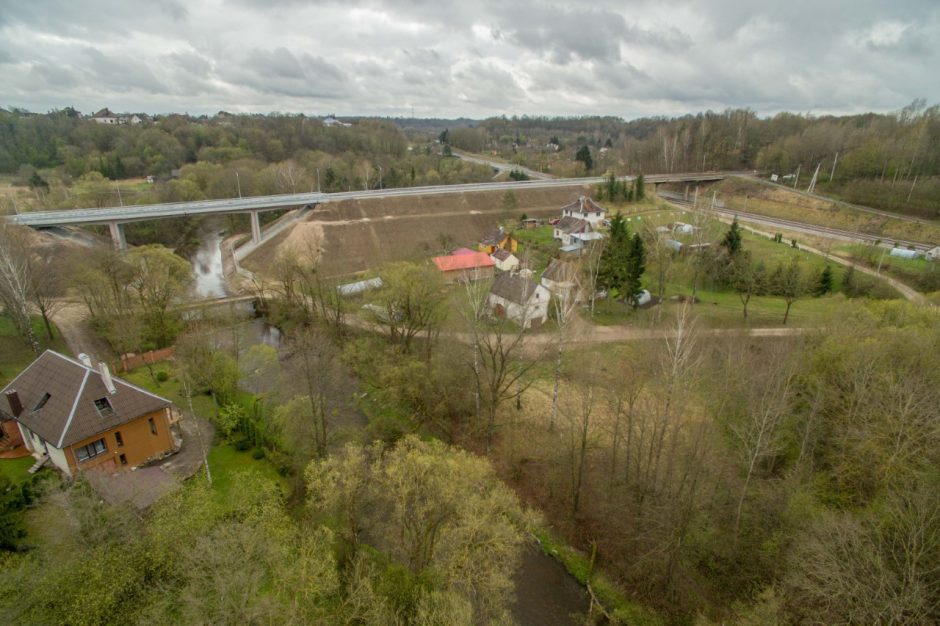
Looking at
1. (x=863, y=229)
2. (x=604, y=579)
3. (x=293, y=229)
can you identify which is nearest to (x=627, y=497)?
(x=604, y=579)

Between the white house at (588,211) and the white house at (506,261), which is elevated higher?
the white house at (588,211)

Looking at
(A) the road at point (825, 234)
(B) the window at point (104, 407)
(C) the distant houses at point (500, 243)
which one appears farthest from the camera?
(C) the distant houses at point (500, 243)

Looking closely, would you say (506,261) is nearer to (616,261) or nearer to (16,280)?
(616,261)

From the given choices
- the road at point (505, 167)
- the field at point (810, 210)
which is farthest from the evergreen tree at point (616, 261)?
the road at point (505, 167)

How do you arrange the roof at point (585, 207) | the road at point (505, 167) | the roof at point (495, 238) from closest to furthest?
the roof at point (495, 238) → the roof at point (585, 207) → the road at point (505, 167)

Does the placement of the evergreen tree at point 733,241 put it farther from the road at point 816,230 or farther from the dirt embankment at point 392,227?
the dirt embankment at point 392,227

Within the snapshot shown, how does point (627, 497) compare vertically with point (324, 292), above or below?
below

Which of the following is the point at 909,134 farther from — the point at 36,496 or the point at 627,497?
the point at 36,496
